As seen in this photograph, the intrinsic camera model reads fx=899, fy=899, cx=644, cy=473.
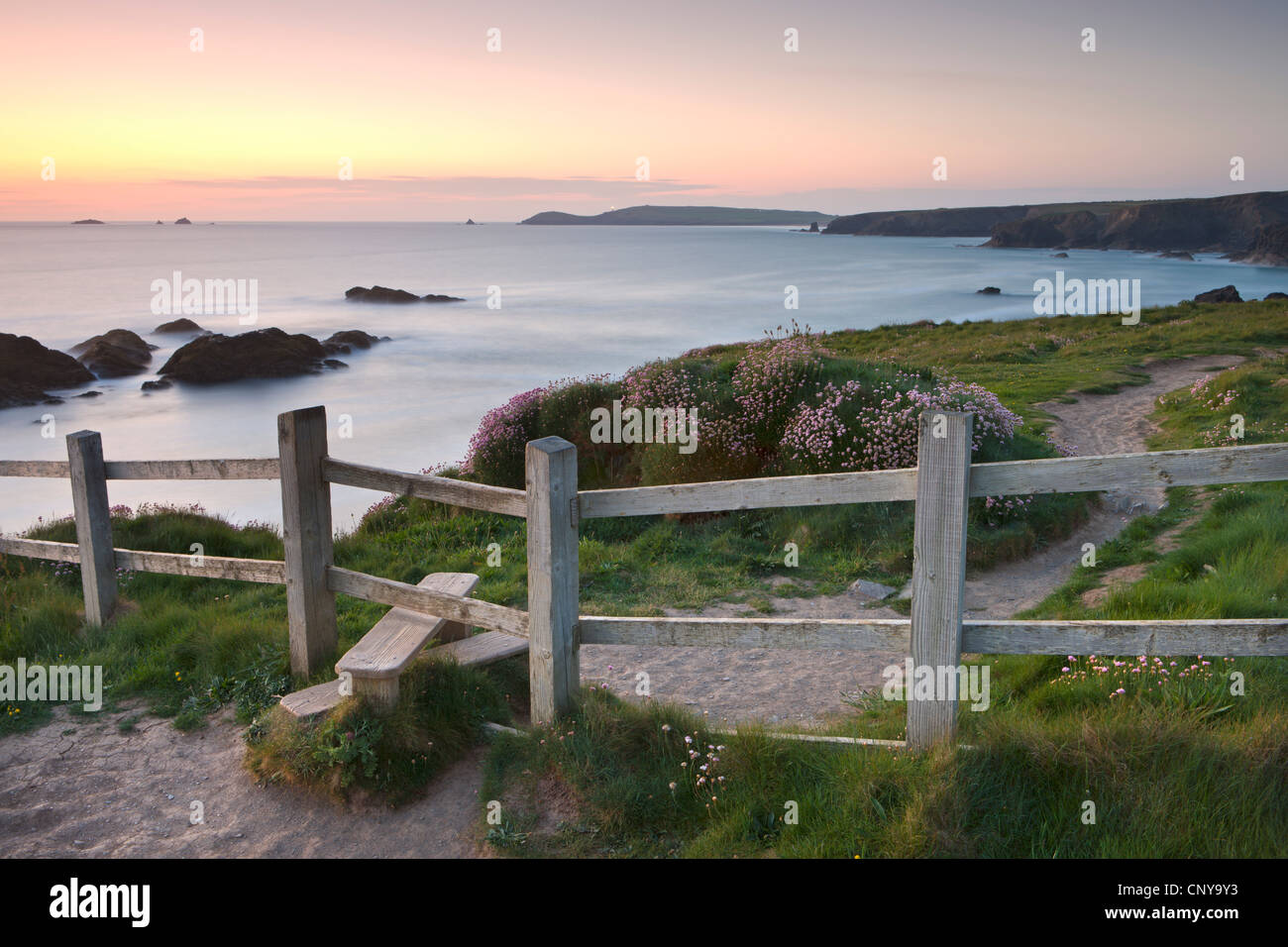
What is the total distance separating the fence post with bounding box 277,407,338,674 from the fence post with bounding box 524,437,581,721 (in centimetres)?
172

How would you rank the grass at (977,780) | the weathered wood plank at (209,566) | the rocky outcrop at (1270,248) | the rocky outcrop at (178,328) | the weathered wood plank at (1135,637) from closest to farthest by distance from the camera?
the grass at (977,780), the weathered wood plank at (1135,637), the weathered wood plank at (209,566), the rocky outcrop at (178,328), the rocky outcrop at (1270,248)

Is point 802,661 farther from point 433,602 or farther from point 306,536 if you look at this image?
point 306,536

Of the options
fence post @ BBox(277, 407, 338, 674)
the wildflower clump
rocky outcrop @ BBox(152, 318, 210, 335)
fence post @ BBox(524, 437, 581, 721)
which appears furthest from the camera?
rocky outcrop @ BBox(152, 318, 210, 335)

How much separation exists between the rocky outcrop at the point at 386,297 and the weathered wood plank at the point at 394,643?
2311 inches

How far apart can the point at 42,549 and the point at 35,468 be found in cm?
71

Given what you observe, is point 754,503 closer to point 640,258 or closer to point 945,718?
point 945,718

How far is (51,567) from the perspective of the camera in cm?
900

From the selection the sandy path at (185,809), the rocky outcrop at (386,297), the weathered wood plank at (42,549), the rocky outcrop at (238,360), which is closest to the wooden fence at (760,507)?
the sandy path at (185,809)

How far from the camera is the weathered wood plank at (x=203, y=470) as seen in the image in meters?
6.22

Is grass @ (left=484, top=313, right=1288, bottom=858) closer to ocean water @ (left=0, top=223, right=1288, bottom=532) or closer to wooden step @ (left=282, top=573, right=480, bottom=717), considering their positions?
wooden step @ (left=282, top=573, right=480, bottom=717)

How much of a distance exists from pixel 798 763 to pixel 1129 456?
2.08 metres

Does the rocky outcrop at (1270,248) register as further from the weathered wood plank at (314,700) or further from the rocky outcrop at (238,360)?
the weathered wood plank at (314,700)

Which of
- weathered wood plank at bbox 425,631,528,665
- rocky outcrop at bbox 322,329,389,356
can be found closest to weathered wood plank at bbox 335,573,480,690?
weathered wood plank at bbox 425,631,528,665

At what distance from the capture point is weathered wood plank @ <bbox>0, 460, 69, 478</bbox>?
747 cm
